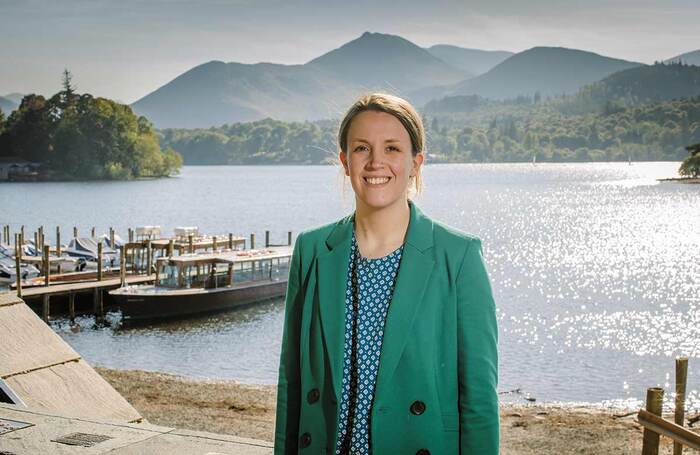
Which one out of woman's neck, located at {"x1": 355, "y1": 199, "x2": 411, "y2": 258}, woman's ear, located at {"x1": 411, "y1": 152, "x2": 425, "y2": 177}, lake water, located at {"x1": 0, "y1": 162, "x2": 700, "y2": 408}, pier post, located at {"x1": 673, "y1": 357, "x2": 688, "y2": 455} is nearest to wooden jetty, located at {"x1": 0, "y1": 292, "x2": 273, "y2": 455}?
lake water, located at {"x1": 0, "y1": 162, "x2": 700, "y2": 408}

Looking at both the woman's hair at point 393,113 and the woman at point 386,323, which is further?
the woman's hair at point 393,113

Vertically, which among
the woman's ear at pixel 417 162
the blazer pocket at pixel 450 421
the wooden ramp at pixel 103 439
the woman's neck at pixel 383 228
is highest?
the woman's ear at pixel 417 162

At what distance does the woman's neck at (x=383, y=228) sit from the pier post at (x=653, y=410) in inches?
265

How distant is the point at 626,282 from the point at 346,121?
45.1 metres

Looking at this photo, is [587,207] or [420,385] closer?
[420,385]

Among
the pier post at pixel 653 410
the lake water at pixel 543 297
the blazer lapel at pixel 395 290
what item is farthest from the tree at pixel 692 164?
the blazer lapel at pixel 395 290

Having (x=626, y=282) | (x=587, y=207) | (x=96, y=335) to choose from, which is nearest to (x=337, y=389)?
(x=96, y=335)

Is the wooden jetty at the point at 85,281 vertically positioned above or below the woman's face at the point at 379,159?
below

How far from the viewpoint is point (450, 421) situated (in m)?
3.05

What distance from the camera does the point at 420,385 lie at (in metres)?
3.00

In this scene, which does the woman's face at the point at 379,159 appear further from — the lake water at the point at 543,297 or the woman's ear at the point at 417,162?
the lake water at the point at 543,297

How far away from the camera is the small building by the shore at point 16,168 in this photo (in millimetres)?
169750

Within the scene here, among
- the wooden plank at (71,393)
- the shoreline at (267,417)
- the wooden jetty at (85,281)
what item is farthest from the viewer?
the wooden jetty at (85,281)

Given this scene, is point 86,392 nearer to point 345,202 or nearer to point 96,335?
point 345,202
